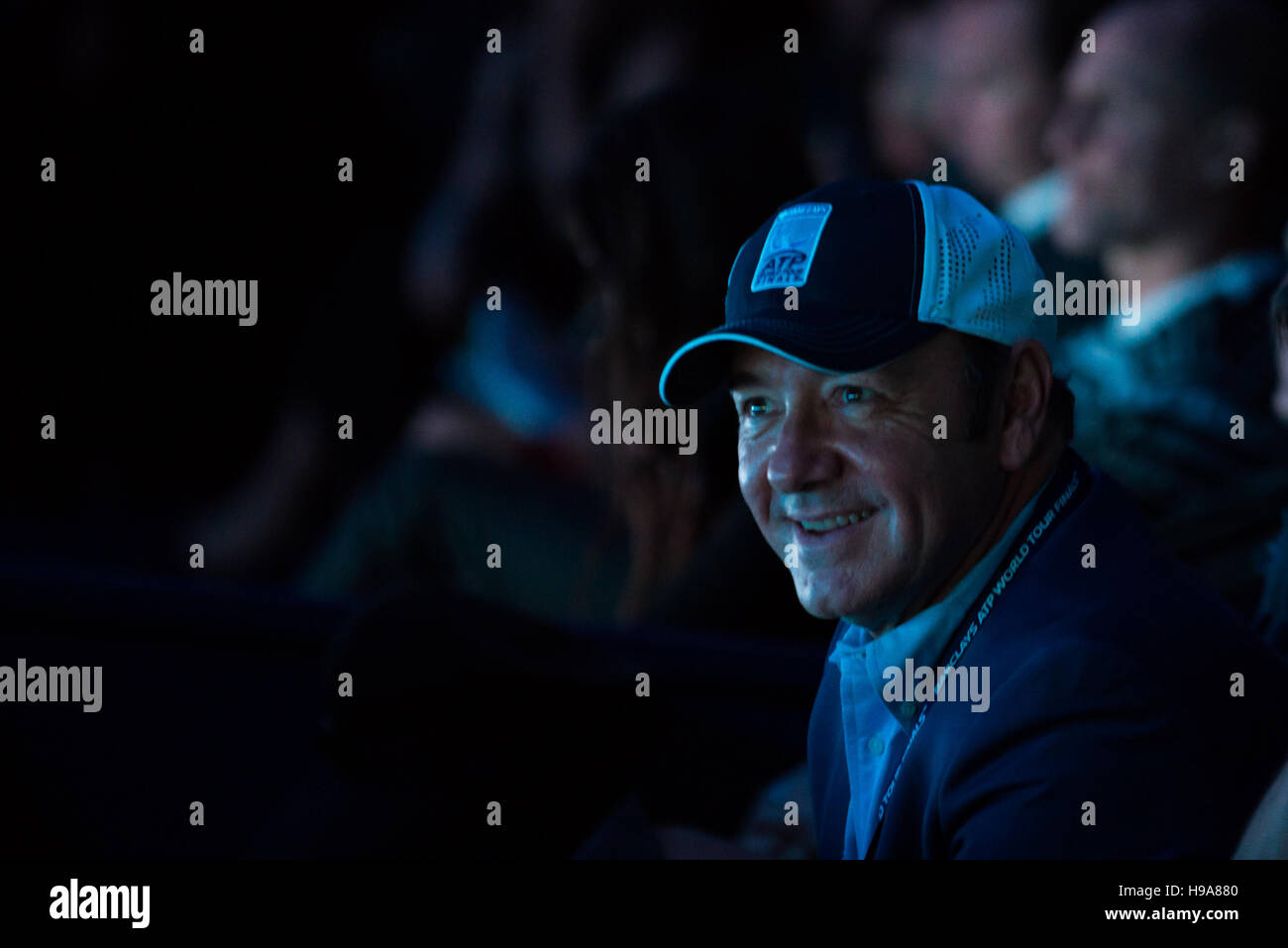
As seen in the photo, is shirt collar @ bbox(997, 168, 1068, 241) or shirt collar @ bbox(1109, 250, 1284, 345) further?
shirt collar @ bbox(997, 168, 1068, 241)

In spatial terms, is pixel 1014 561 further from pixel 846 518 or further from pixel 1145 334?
pixel 1145 334

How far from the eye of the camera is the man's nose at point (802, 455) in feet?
4.03

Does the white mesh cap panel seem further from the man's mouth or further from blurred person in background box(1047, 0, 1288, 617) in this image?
blurred person in background box(1047, 0, 1288, 617)

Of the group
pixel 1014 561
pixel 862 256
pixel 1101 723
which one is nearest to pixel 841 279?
pixel 862 256

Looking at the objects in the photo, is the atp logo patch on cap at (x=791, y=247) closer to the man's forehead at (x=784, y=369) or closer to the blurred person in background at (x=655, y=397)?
the man's forehead at (x=784, y=369)

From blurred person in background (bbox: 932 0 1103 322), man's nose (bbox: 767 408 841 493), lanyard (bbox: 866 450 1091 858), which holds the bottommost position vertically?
lanyard (bbox: 866 450 1091 858)

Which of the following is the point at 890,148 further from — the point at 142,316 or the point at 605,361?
the point at 142,316

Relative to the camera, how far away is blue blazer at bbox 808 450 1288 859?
40.7 inches

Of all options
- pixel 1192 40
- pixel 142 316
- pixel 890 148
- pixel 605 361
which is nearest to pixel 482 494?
pixel 605 361

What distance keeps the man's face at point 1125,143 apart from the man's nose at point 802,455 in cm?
149

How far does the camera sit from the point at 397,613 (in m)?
1.50

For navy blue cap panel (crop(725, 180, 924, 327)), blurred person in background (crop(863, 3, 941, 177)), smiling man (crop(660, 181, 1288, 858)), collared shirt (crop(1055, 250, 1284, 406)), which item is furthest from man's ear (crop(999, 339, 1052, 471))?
blurred person in background (crop(863, 3, 941, 177))

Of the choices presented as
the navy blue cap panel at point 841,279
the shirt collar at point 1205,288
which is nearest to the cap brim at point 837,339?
the navy blue cap panel at point 841,279

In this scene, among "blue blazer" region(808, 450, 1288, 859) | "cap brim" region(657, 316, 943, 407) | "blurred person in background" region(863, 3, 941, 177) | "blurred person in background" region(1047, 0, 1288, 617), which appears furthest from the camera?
"blurred person in background" region(863, 3, 941, 177)
